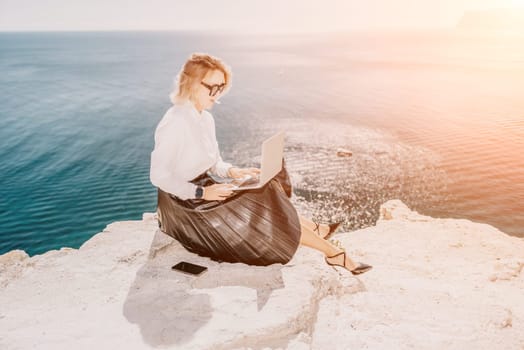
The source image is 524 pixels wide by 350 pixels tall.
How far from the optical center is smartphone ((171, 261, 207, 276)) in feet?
15.0

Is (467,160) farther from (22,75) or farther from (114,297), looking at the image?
(22,75)

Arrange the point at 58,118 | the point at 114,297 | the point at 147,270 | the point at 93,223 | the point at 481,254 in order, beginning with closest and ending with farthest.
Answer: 1. the point at 114,297
2. the point at 147,270
3. the point at 481,254
4. the point at 93,223
5. the point at 58,118

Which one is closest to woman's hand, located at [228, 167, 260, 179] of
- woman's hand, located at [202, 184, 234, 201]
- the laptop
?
the laptop

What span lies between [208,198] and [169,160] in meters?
0.60

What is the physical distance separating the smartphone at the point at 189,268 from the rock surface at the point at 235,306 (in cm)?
7

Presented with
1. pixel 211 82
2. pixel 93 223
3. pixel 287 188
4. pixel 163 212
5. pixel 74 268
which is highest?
pixel 211 82

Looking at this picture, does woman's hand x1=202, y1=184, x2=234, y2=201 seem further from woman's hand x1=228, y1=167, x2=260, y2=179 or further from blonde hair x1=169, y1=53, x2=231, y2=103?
blonde hair x1=169, y1=53, x2=231, y2=103

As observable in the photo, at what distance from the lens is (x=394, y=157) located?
22625mm

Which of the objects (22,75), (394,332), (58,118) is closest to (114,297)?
(394,332)

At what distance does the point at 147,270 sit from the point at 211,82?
2409 mm

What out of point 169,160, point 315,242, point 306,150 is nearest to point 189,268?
point 169,160

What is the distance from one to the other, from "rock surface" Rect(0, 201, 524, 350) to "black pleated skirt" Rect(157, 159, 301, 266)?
0.99ft

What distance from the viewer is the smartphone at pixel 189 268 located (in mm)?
4562

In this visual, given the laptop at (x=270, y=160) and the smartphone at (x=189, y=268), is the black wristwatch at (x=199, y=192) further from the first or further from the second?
the smartphone at (x=189, y=268)
